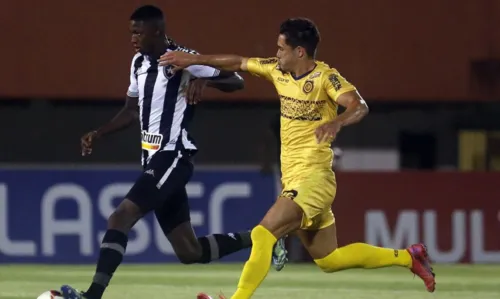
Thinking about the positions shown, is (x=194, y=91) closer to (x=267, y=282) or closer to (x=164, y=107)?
(x=164, y=107)

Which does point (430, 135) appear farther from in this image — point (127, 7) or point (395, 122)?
point (127, 7)

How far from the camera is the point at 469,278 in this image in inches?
517

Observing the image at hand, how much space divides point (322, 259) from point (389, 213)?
7135 mm

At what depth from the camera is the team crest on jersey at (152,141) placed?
8.75 m

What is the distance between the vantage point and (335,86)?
8.07 meters

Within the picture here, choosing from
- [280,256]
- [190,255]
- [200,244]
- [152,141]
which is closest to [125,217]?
[152,141]

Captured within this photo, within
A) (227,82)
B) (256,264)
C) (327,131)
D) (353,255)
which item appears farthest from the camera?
(227,82)

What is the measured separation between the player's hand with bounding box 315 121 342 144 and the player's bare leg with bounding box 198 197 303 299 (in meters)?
0.64

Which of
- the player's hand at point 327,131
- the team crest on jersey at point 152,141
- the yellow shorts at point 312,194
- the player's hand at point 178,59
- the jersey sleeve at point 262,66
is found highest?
the player's hand at point 178,59

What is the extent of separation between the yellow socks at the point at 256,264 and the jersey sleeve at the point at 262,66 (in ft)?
3.70

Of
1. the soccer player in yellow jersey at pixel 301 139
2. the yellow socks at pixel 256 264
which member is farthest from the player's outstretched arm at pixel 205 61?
the yellow socks at pixel 256 264

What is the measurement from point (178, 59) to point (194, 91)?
0.33 m

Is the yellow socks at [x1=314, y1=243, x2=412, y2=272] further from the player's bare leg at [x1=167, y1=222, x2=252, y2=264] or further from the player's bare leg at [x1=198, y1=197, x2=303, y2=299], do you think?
the player's bare leg at [x1=167, y1=222, x2=252, y2=264]

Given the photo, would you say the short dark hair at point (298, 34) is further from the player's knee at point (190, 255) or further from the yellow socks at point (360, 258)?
the player's knee at point (190, 255)
